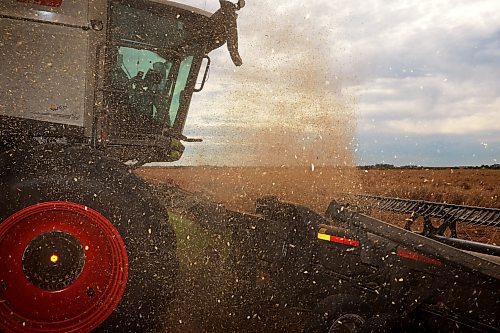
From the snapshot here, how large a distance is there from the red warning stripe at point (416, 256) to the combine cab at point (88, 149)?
1536mm

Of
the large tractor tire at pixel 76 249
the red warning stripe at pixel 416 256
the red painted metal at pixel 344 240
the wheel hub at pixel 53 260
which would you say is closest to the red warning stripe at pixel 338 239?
the red painted metal at pixel 344 240

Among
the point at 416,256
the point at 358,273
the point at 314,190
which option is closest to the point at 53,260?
the point at 358,273

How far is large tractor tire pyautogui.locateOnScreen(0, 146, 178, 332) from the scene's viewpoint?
8.82ft

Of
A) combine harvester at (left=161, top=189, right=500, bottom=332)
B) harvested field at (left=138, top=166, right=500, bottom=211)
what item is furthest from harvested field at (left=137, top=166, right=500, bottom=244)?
combine harvester at (left=161, top=189, right=500, bottom=332)

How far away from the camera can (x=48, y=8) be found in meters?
3.43

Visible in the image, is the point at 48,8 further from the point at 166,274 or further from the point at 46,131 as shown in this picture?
the point at 166,274

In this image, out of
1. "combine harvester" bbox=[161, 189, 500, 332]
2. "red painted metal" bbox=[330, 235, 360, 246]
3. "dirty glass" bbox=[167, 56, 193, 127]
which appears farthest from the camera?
"dirty glass" bbox=[167, 56, 193, 127]

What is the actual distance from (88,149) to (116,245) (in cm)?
74

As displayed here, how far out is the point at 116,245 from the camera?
2812 millimetres

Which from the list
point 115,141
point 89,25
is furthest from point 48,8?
point 115,141

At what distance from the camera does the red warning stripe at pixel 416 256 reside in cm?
265

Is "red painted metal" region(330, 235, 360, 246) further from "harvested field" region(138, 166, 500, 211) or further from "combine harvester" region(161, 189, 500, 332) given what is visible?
"harvested field" region(138, 166, 500, 211)

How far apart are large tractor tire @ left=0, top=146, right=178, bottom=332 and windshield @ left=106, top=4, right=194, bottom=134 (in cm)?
147

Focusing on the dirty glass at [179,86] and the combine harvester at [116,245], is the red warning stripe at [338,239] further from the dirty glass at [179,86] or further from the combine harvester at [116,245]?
the dirty glass at [179,86]
